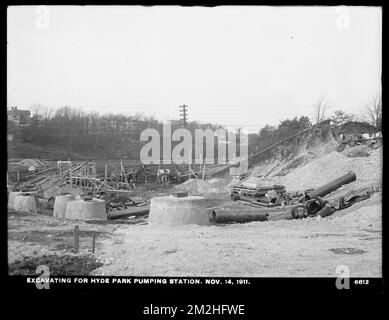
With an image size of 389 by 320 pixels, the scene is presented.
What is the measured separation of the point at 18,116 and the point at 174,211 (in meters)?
2.39

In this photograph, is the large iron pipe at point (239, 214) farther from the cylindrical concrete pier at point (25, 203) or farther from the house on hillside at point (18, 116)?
the house on hillside at point (18, 116)

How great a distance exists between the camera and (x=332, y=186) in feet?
18.5

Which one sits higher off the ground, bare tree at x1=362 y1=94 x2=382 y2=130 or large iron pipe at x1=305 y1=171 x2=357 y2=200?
bare tree at x1=362 y1=94 x2=382 y2=130

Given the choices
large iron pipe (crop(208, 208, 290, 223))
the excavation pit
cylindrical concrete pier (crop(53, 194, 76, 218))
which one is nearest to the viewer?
the excavation pit

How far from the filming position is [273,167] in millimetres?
6082

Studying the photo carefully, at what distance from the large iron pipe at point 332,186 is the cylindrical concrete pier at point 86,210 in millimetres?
3209

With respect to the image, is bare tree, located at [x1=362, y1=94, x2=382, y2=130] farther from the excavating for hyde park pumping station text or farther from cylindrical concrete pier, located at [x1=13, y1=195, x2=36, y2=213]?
cylindrical concrete pier, located at [x1=13, y1=195, x2=36, y2=213]

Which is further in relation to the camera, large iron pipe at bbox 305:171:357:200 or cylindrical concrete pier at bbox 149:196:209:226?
large iron pipe at bbox 305:171:357:200

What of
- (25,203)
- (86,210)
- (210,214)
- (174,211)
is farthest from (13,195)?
(210,214)

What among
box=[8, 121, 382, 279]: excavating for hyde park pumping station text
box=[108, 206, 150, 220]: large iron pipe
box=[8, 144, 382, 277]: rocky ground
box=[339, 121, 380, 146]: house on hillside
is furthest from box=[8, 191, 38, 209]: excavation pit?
box=[339, 121, 380, 146]: house on hillside

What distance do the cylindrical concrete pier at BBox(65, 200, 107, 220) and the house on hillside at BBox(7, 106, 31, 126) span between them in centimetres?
136

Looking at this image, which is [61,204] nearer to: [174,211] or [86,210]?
[86,210]

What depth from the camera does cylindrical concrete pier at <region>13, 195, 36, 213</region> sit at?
4.94 metres
